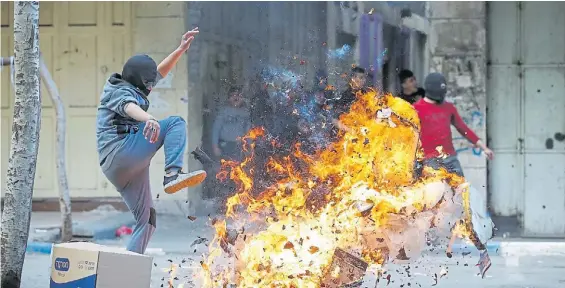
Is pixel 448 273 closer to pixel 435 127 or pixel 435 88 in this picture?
pixel 435 127

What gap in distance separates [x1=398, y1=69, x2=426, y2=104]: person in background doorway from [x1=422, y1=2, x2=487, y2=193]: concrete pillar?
16.4 inches

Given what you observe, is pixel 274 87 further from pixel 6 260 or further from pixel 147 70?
pixel 6 260

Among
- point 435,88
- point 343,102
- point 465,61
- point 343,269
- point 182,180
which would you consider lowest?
point 343,269

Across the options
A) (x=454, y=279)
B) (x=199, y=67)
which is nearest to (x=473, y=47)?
(x=199, y=67)

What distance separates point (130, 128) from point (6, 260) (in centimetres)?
141

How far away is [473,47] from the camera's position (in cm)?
1229

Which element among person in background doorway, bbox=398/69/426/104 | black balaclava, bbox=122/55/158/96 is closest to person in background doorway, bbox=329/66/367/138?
black balaclava, bbox=122/55/158/96

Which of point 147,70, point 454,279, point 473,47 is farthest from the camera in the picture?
point 473,47

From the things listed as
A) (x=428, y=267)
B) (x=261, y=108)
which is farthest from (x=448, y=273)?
(x=261, y=108)

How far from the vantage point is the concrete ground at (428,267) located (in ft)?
27.0

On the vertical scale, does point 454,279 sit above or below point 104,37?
below

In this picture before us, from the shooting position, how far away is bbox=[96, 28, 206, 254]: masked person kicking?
628 cm

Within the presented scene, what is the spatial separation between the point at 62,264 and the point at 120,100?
3.68ft

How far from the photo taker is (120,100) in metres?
6.41
